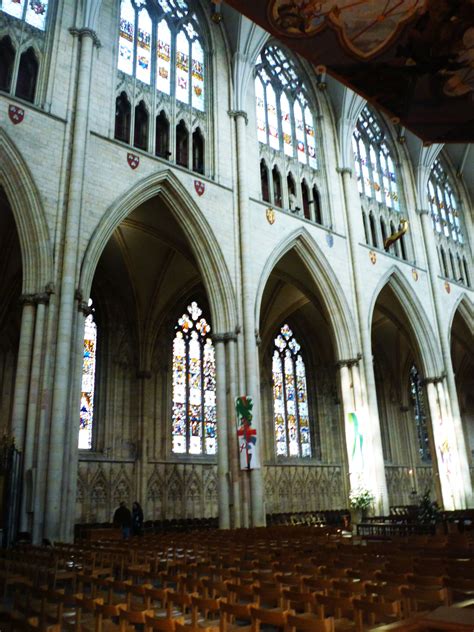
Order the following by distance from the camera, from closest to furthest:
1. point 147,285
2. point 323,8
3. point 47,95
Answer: point 323,8, point 47,95, point 147,285

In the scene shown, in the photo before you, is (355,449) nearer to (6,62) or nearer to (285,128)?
(285,128)

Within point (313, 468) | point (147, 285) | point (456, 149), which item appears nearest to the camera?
point (147, 285)

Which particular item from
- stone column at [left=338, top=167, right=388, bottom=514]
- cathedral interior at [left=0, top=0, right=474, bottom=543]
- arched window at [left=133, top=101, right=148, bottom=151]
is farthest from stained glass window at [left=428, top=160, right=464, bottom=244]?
arched window at [left=133, top=101, right=148, bottom=151]

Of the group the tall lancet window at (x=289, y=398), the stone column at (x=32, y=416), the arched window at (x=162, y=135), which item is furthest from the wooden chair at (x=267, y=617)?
the tall lancet window at (x=289, y=398)

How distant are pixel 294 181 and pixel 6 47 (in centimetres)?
1040

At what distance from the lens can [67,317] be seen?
1262cm

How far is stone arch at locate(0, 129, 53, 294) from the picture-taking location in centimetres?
1293

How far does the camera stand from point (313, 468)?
23891 millimetres

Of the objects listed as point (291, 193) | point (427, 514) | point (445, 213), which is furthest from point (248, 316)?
point (445, 213)

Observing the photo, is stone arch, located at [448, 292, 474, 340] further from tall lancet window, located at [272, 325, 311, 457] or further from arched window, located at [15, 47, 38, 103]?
arched window, located at [15, 47, 38, 103]

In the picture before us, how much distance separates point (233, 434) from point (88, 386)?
6500 millimetres

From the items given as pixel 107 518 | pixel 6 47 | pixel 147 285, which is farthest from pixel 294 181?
pixel 107 518

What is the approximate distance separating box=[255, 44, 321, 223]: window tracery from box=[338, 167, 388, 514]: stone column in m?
1.63

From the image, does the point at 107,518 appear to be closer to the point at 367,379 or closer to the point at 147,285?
the point at 147,285
